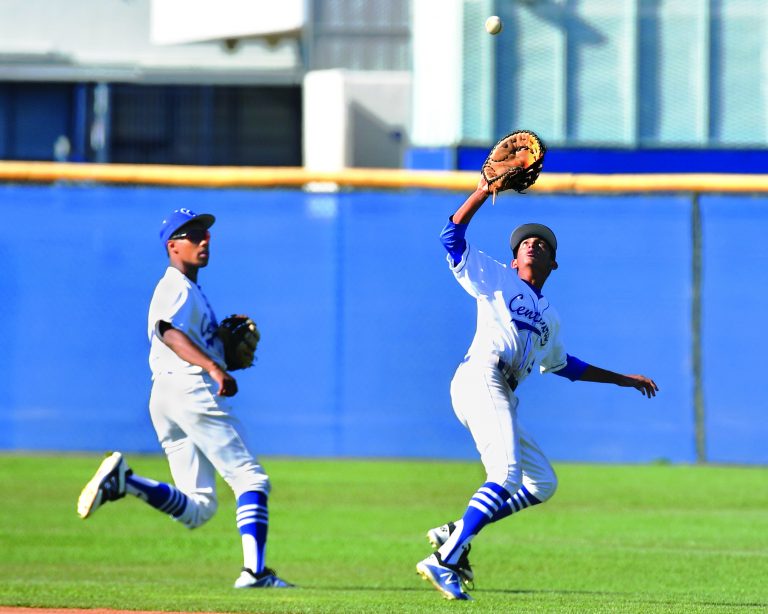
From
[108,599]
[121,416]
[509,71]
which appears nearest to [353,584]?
[108,599]

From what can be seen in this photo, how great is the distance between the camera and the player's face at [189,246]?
24.8ft

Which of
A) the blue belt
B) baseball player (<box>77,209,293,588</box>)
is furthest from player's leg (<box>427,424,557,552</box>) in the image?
baseball player (<box>77,209,293,588</box>)

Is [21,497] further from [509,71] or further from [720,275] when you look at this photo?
[509,71]

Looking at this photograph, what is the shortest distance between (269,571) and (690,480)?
5.94 meters

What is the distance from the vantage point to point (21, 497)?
11.6 m

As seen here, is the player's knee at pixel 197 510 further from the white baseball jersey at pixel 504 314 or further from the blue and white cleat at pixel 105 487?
the white baseball jersey at pixel 504 314

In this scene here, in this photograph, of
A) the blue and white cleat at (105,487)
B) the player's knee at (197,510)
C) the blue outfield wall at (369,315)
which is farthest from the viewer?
the blue outfield wall at (369,315)

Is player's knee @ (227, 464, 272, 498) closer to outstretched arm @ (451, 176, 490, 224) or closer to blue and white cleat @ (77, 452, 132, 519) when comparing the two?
blue and white cleat @ (77, 452, 132, 519)

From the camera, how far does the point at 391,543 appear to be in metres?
9.77

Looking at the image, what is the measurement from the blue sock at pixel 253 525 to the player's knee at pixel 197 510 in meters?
0.19

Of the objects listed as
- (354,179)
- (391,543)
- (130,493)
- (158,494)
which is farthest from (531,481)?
(354,179)

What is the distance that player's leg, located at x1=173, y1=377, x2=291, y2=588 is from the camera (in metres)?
7.40

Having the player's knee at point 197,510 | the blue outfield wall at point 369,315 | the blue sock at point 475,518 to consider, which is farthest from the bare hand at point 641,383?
the blue outfield wall at point 369,315

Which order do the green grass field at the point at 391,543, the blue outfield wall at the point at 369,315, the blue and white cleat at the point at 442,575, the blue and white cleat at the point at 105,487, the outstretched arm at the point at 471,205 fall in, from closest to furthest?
the outstretched arm at the point at 471,205
the blue and white cleat at the point at 442,575
the blue and white cleat at the point at 105,487
the green grass field at the point at 391,543
the blue outfield wall at the point at 369,315
